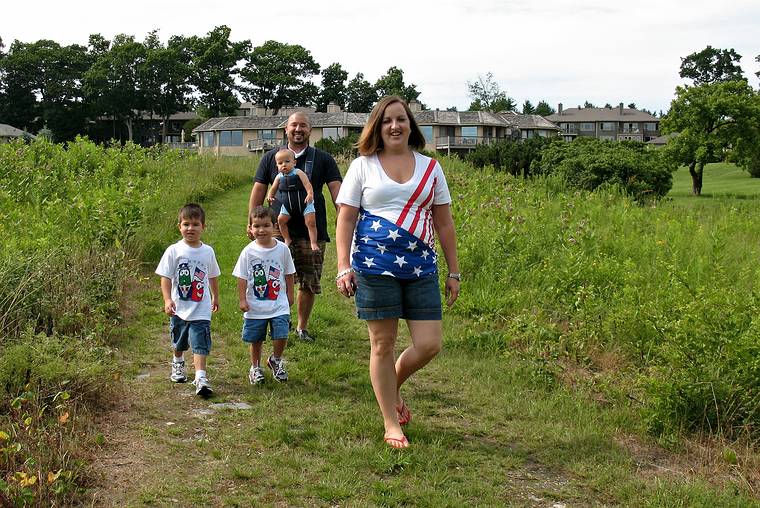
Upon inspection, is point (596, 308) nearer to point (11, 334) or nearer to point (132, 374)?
point (132, 374)

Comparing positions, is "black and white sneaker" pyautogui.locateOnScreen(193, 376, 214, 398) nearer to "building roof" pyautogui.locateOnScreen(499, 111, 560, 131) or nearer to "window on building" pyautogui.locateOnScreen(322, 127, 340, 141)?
"window on building" pyautogui.locateOnScreen(322, 127, 340, 141)

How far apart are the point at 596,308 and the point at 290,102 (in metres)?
86.1

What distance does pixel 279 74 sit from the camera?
86.6m

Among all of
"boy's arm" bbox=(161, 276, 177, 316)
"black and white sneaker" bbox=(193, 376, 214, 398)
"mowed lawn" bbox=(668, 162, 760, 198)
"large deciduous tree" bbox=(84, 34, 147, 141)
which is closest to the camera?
"black and white sneaker" bbox=(193, 376, 214, 398)

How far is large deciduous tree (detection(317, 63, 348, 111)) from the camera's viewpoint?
90188mm

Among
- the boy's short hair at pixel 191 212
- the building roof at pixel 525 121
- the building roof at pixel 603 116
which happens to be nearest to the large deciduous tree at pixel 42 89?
the building roof at pixel 525 121

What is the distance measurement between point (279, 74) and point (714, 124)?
57414 millimetres

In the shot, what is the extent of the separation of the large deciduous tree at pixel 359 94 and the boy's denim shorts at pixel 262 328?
86.6m

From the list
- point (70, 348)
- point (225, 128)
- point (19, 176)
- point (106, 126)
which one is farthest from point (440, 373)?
point (106, 126)

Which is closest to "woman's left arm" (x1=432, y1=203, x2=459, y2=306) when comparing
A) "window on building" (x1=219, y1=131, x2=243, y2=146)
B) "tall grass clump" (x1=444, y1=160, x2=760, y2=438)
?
"tall grass clump" (x1=444, y1=160, x2=760, y2=438)

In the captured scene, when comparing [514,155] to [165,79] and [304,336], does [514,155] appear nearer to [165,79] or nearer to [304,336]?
[304,336]

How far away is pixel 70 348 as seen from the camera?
515cm

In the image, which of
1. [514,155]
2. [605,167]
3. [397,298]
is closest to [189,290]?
[397,298]

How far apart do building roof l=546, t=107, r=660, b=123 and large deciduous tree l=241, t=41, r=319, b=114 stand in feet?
127
